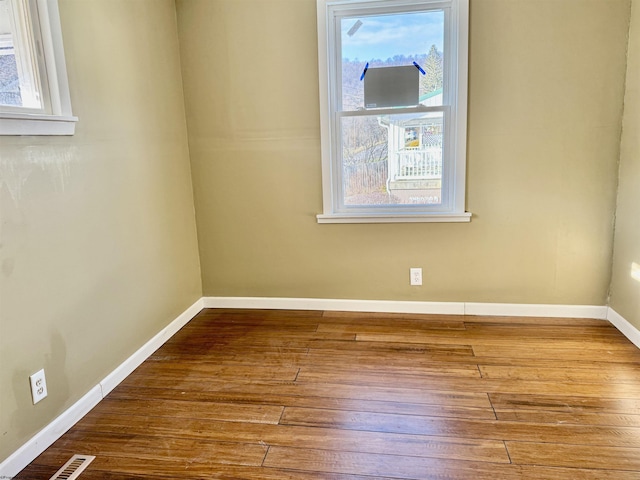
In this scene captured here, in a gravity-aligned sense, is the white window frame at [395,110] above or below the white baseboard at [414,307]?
above

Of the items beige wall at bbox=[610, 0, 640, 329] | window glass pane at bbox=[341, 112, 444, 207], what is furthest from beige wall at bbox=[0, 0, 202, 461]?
beige wall at bbox=[610, 0, 640, 329]

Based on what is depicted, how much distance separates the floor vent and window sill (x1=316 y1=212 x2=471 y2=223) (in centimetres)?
197

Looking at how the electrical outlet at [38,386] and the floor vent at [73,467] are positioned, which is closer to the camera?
the floor vent at [73,467]

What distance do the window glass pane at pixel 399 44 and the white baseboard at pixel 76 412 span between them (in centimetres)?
221

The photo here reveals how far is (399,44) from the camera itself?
2.89 metres

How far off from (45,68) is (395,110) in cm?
203

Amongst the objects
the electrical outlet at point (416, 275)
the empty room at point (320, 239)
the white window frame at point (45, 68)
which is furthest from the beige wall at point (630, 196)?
the white window frame at point (45, 68)

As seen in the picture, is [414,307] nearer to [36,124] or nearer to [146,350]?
[146,350]

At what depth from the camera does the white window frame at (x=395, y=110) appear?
280 centimetres

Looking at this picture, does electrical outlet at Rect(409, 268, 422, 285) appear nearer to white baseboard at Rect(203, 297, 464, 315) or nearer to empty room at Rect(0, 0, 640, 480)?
empty room at Rect(0, 0, 640, 480)

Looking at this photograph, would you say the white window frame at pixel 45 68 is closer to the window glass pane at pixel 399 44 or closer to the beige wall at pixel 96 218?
the beige wall at pixel 96 218

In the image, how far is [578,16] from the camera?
8.64 feet

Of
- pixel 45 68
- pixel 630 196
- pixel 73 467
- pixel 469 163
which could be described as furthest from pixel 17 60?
pixel 630 196

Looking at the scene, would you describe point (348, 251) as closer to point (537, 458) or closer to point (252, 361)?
point (252, 361)
